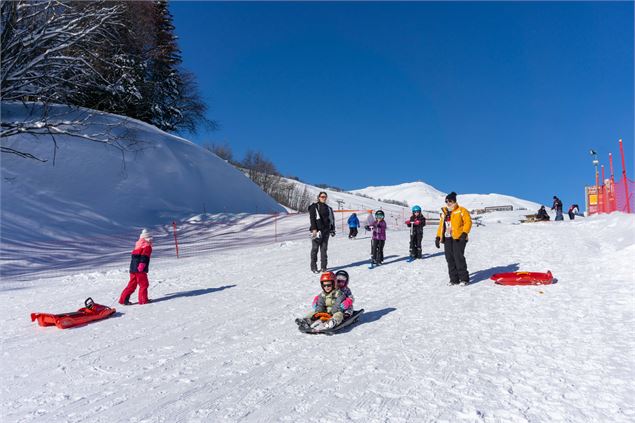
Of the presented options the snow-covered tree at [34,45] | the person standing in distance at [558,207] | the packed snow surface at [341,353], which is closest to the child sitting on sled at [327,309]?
the packed snow surface at [341,353]

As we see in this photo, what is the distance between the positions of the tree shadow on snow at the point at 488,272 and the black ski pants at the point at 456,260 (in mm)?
370

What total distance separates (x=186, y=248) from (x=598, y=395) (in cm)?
1667

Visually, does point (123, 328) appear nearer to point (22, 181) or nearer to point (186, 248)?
point (186, 248)

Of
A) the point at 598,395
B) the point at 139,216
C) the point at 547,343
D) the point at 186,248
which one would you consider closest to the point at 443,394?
the point at 598,395

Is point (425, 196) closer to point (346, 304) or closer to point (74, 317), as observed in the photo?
point (346, 304)

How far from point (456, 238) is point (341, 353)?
194 inches

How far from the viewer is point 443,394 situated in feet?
12.6

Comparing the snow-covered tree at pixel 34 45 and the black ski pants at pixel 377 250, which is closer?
the black ski pants at pixel 377 250

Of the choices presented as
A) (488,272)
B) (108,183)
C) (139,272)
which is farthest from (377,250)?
(108,183)

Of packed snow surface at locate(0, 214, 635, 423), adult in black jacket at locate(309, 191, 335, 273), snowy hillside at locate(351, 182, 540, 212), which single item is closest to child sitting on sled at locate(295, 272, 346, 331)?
packed snow surface at locate(0, 214, 635, 423)

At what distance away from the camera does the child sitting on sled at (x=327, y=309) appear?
19.4 feet

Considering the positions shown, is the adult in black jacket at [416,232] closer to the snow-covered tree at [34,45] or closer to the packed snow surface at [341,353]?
the packed snow surface at [341,353]

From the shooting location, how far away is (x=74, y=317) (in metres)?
6.94

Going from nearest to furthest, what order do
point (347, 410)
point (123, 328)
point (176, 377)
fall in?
point (347, 410) → point (176, 377) → point (123, 328)
